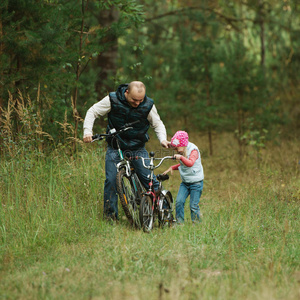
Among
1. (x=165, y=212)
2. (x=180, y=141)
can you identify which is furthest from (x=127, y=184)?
(x=180, y=141)

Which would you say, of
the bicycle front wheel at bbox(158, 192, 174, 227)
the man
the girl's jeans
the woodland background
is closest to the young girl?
the girl's jeans

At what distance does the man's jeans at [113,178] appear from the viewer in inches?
214

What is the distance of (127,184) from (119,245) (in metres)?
1.13

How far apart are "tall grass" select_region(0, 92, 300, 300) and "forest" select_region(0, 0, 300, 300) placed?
0.05 ft

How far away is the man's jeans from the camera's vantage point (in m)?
5.44

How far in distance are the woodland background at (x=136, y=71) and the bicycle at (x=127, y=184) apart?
101 cm

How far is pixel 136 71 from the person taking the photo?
10.1m

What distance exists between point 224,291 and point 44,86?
486cm

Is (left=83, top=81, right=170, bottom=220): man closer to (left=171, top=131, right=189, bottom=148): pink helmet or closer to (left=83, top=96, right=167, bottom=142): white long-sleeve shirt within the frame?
(left=83, top=96, right=167, bottom=142): white long-sleeve shirt

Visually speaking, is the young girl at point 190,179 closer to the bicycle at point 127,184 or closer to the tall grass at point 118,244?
the tall grass at point 118,244

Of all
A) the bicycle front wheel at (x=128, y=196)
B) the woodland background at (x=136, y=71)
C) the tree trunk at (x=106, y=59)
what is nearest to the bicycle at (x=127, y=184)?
the bicycle front wheel at (x=128, y=196)

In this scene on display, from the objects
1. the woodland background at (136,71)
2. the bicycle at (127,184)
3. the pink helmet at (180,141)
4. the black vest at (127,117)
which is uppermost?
the woodland background at (136,71)

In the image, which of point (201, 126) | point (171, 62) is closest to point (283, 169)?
point (201, 126)

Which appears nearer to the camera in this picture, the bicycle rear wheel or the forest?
the forest
